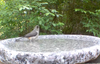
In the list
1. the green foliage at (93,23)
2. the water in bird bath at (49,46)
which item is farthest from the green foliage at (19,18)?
the water in bird bath at (49,46)

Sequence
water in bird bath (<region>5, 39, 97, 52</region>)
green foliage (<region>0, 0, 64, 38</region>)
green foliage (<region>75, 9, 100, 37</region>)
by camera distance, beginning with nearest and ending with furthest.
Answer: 1. water in bird bath (<region>5, 39, 97, 52</region>)
2. green foliage (<region>0, 0, 64, 38</region>)
3. green foliage (<region>75, 9, 100, 37</region>)

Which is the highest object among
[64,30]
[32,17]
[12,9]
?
[12,9]

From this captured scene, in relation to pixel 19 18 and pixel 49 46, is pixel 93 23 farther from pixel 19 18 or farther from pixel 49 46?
pixel 49 46

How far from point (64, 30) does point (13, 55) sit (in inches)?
141

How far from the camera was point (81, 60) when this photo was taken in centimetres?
120

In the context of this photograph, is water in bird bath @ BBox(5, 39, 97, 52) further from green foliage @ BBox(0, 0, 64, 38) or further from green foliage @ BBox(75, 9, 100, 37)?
green foliage @ BBox(75, 9, 100, 37)

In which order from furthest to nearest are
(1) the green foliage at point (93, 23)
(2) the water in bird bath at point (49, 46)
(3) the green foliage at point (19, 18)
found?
(1) the green foliage at point (93, 23), (3) the green foliage at point (19, 18), (2) the water in bird bath at point (49, 46)

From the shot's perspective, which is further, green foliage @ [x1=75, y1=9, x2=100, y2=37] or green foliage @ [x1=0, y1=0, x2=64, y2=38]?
green foliage @ [x1=75, y1=9, x2=100, y2=37]

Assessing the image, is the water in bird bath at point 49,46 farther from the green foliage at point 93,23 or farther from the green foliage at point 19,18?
the green foliage at point 93,23

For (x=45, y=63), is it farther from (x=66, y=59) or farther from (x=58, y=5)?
(x=58, y=5)

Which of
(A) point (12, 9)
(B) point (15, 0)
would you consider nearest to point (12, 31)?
(A) point (12, 9)

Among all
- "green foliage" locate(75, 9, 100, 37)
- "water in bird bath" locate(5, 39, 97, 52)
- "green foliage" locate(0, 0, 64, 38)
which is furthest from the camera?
"green foliage" locate(75, 9, 100, 37)

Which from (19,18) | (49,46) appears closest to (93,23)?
(19,18)

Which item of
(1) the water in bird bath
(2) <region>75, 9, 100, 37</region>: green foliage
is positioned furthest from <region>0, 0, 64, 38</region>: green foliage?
(1) the water in bird bath
